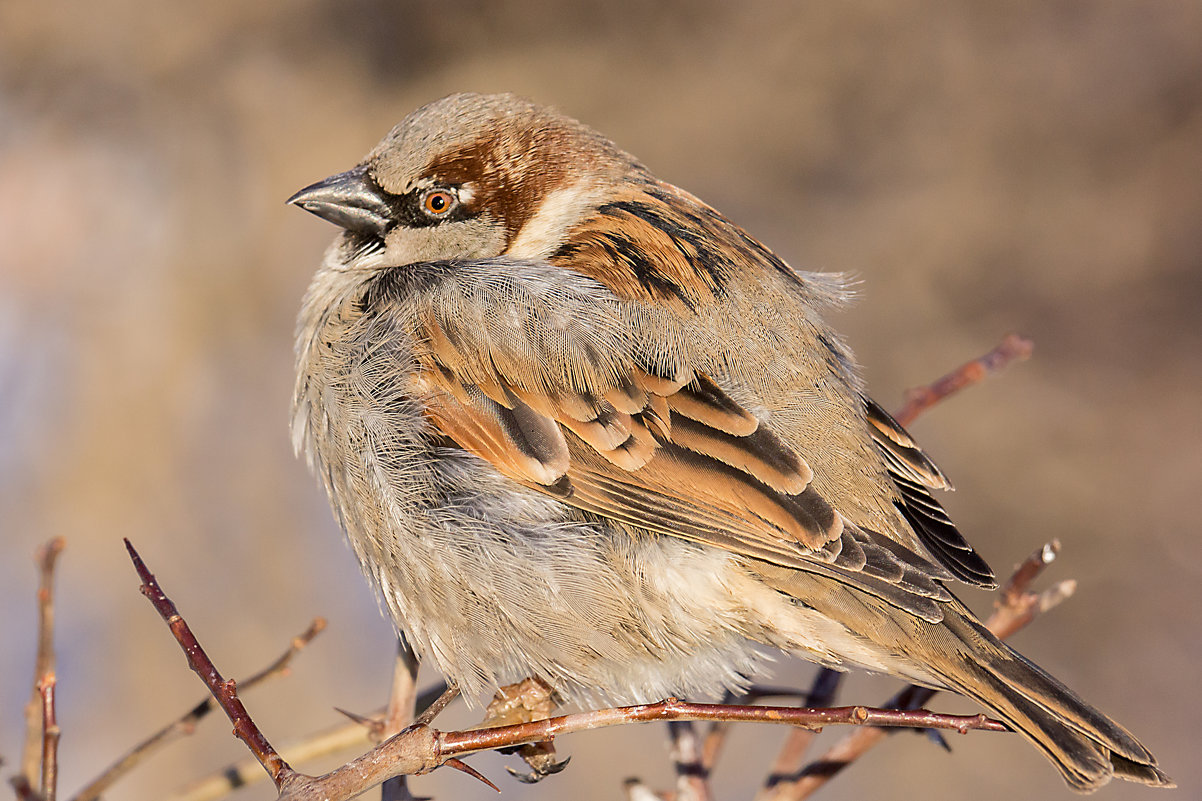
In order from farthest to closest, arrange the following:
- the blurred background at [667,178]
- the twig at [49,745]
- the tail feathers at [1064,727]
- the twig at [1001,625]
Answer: the blurred background at [667,178]
the twig at [1001,625]
the tail feathers at [1064,727]
the twig at [49,745]

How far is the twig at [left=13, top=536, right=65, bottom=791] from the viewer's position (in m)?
2.13

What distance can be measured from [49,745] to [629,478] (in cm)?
117

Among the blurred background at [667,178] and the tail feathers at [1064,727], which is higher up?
the blurred background at [667,178]

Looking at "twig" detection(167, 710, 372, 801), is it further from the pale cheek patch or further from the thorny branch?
the pale cheek patch

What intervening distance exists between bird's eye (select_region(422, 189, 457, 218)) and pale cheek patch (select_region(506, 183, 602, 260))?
20 cm

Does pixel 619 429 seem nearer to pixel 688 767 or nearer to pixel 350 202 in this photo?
pixel 688 767

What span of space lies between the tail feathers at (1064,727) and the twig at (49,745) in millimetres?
1605

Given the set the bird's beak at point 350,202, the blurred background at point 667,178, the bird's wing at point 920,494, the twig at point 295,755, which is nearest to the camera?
the twig at point 295,755

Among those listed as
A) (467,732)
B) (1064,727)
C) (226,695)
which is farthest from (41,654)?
(1064,727)

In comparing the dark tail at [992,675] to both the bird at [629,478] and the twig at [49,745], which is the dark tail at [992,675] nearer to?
the bird at [629,478]

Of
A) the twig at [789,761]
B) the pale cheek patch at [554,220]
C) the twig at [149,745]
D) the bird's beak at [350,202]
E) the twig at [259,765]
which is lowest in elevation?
the twig at [789,761]

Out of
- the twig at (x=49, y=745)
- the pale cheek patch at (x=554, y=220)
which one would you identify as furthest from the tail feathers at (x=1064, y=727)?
the twig at (x=49, y=745)

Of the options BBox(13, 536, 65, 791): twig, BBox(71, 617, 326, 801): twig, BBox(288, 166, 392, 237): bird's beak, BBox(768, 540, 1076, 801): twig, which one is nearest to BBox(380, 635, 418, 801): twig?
A: BBox(71, 617, 326, 801): twig

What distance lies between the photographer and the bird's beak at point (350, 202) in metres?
2.91
